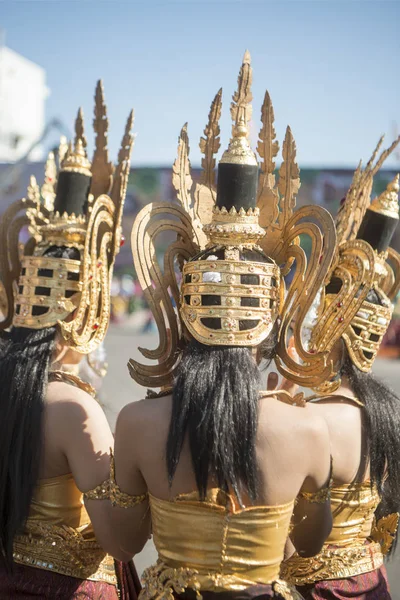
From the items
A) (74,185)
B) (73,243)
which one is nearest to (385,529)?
(73,243)

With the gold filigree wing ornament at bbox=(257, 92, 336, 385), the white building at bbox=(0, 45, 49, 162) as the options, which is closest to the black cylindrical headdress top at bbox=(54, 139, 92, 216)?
the gold filigree wing ornament at bbox=(257, 92, 336, 385)

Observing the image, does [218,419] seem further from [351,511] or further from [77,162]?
[77,162]

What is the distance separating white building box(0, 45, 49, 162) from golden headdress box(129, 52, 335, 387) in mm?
38784

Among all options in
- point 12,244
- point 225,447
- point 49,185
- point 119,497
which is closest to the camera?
point 225,447

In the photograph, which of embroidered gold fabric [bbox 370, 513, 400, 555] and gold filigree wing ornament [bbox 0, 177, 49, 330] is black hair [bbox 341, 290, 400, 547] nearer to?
embroidered gold fabric [bbox 370, 513, 400, 555]

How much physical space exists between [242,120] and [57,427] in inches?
50.0

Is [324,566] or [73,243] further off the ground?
[73,243]

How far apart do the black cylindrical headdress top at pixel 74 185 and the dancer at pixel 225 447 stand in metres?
1.06

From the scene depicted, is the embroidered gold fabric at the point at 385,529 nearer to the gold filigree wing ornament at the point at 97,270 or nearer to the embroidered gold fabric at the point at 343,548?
the embroidered gold fabric at the point at 343,548

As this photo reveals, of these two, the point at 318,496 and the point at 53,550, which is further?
the point at 53,550

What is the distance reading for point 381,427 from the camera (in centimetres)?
256

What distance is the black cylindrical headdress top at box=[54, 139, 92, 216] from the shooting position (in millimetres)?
3162

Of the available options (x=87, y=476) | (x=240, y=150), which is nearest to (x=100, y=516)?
(x=87, y=476)

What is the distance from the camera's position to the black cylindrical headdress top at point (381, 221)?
9.85 feet
